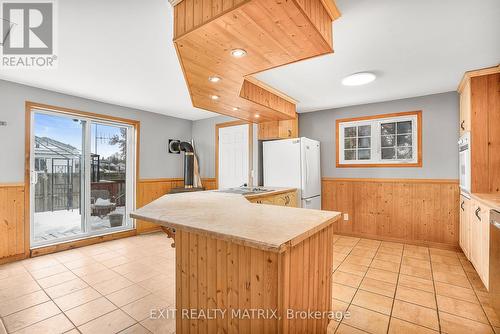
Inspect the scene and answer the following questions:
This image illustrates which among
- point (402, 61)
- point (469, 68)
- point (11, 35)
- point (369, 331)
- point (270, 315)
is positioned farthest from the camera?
point (469, 68)

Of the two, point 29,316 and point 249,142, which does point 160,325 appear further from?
point 249,142

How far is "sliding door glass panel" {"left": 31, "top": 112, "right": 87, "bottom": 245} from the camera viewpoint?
11.7 feet

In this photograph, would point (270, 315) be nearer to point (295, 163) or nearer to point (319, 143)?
point (295, 163)

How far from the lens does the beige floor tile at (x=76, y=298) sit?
2.20m


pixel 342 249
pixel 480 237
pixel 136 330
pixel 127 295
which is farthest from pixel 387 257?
pixel 127 295

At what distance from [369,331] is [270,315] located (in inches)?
46.3

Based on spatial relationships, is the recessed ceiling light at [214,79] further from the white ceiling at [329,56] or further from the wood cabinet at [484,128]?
the wood cabinet at [484,128]

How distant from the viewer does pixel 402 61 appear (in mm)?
2590

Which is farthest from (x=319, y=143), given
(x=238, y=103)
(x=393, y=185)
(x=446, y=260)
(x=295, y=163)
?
(x=446, y=260)

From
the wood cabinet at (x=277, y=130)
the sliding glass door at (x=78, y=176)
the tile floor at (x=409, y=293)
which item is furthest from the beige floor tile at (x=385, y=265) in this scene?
the sliding glass door at (x=78, y=176)

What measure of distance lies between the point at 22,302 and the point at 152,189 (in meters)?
2.74

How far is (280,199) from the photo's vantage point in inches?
139

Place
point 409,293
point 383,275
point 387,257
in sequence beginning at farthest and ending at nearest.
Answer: point 387,257 < point 383,275 < point 409,293

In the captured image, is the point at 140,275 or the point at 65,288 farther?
the point at 140,275
